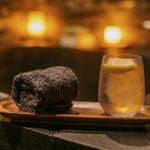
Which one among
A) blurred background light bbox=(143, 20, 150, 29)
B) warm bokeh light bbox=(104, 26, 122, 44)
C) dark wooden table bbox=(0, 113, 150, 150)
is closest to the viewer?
dark wooden table bbox=(0, 113, 150, 150)

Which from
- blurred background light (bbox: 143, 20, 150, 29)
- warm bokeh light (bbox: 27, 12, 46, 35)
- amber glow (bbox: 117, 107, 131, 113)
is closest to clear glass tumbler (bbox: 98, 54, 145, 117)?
amber glow (bbox: 117, 107, 131, 113)

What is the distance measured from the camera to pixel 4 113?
0.84 meters

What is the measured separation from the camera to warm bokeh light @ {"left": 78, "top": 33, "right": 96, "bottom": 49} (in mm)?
3240

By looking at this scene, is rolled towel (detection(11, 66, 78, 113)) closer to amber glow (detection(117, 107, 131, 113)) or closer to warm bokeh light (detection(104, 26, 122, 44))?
amber glow (detection(117, 107, 131, 113))

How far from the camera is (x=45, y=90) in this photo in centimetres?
79

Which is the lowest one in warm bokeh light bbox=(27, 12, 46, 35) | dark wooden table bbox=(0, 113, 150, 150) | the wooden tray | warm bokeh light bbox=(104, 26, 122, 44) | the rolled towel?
dark wooden table bbox=(0, 113, 150, 150)

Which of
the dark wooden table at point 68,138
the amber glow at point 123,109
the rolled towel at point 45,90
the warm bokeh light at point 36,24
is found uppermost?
the warm bokeh light at point 36,24

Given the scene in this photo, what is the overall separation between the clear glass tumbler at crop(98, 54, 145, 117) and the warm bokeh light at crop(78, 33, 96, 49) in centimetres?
242

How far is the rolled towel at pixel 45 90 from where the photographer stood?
0.79 meters

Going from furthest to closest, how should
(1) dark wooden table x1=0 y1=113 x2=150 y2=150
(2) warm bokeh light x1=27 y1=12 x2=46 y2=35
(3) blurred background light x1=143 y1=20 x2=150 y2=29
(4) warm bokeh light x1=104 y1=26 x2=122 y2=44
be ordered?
(2) warm bokeh light x1=27 y1=12 x2=46 y2=35
(4) warm bokeh light x1=104 y1=26 x2=122 y2=44
(3) blurred background light x1=143 y1=20 x2=150 y2=29
(1) dark wooden table x1=0 y1=113 x2=150 y2=150

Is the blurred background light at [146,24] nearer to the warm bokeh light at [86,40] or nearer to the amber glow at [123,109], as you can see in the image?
the warm bokeh light at [86,40]

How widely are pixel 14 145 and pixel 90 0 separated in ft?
7.07

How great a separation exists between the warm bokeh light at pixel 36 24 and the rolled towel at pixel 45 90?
263 cm

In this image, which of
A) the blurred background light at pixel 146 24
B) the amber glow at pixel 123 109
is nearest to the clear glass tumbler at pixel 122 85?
the amber glow at pixel 123 109
